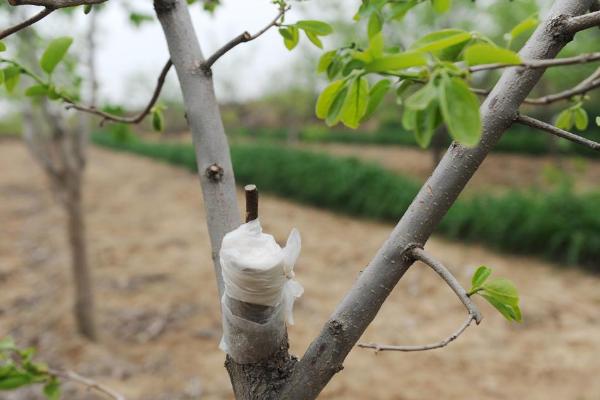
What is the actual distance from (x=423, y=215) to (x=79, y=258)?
144 inches

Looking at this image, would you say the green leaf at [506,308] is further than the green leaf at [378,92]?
Yes

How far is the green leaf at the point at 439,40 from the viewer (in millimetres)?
445

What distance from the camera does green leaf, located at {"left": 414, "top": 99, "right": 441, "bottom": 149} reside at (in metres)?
0.45

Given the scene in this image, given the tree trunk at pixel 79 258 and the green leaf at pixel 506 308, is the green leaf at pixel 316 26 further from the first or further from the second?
the tree trunk at pixel 79 258

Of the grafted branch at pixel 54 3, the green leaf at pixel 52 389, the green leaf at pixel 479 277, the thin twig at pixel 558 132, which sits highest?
the grafted branch at pixel 54 3

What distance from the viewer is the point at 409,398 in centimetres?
317

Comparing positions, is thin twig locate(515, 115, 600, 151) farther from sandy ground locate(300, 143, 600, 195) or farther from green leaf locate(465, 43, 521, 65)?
sandy ground locate(300, 143, 600, 195)

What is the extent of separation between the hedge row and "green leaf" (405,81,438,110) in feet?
26.2

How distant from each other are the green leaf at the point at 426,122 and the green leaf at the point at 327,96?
→ 10 cm

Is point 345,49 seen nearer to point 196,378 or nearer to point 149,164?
point 196,378

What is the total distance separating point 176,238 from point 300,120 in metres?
19.6

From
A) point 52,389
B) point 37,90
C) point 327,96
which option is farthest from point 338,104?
point 52,389

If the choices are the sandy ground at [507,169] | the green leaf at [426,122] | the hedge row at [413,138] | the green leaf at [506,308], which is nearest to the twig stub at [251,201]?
the green leaf at [426,122]

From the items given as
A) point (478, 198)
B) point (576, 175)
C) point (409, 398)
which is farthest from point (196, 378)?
point (576, 175)
